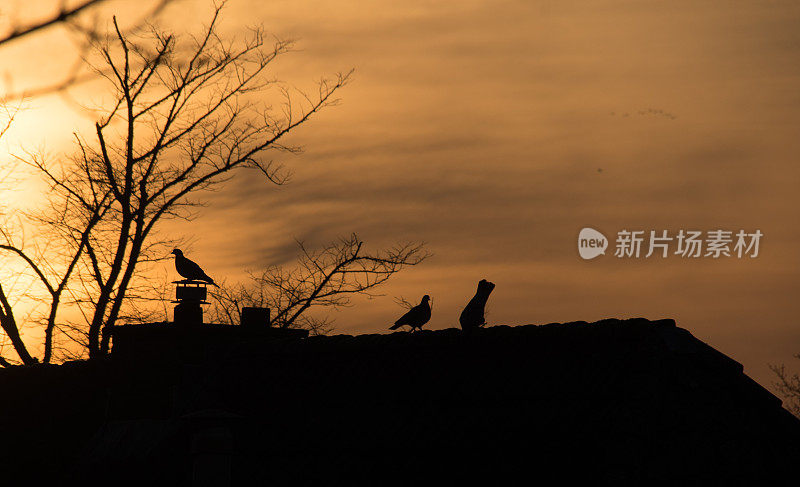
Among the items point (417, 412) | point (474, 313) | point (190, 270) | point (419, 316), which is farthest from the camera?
point (190, 270)

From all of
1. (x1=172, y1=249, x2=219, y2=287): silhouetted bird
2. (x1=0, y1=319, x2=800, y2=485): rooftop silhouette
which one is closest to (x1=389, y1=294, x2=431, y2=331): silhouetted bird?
(x1=0, y1=319, x2=800, y2=485): rooftop silhouette

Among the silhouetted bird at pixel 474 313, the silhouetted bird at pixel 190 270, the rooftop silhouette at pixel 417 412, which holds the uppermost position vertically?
the silhouetted bird at pixel 190 270

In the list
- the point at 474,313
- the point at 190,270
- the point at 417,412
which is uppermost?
the point at 190,270

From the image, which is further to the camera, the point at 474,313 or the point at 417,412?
the point at 474,313

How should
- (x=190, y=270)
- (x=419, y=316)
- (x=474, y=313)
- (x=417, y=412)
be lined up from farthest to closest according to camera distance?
(x=190, y=270), (x=419, y=316), (x=474, y=313), (x=417, y=412)

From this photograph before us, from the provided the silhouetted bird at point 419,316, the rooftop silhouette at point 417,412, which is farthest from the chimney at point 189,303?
the silhouetted bird at point 419,316

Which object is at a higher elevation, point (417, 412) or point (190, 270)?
point (190, 270)

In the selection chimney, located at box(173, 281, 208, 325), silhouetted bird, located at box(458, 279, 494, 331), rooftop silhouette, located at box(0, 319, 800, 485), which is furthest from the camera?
chimney, located at box(173, 281, 208, 325)

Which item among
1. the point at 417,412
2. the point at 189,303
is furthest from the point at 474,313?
the point at 189,303

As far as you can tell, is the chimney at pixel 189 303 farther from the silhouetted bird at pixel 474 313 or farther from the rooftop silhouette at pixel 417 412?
the silhouetted bird at pixel 474 313

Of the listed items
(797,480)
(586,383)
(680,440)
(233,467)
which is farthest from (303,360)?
(797,480)

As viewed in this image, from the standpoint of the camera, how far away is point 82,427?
49.7 ft

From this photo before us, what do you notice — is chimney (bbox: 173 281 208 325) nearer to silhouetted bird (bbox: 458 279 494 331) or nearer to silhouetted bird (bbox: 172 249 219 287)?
silhouetted bird (bbox: 172 249 219 287)

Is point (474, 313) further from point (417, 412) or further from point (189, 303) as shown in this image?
point (189, 303)
